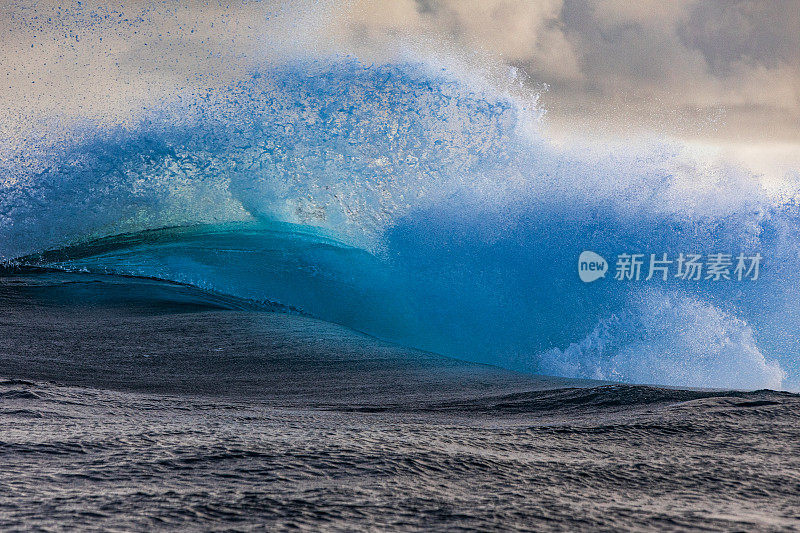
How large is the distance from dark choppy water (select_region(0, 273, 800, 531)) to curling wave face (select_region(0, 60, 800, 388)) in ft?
6.64

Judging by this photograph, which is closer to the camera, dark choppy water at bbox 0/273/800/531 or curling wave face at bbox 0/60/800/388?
dark choppy water at bbox 0/273/800/531

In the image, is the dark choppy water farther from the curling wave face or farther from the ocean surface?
the curling wave face

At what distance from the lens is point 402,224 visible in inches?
207

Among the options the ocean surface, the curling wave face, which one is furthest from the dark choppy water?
the curling wave face

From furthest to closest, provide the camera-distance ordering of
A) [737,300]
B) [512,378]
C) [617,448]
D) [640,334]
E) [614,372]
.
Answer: [737,300] < [640,334] < [614,372] < [512,378] < [617,448]

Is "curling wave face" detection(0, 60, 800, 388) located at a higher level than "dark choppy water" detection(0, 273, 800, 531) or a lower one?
higher

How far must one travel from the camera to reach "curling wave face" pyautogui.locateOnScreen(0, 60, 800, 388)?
475 centimetres

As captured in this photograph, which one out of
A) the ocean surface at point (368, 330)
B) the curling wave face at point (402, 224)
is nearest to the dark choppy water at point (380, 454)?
the ocean surface at point (368, 330)

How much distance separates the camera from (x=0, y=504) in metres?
0.95

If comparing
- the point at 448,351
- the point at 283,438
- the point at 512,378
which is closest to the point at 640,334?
the point at 448,351

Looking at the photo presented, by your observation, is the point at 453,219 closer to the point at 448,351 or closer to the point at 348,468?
the point at 448,351

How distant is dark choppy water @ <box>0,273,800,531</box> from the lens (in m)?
0.91

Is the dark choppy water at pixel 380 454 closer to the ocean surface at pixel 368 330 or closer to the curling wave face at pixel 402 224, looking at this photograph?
the ocean surface at pixel 368 330

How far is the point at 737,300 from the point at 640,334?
3.07 ft
